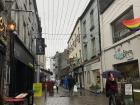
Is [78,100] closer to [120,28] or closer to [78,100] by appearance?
[78,100]

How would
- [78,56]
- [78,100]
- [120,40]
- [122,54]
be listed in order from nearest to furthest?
[78,100] → [122,54] → [120,40] → [78,56]

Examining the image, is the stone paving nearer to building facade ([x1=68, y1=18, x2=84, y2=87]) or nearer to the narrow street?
the narrow street

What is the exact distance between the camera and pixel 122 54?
2003 cm

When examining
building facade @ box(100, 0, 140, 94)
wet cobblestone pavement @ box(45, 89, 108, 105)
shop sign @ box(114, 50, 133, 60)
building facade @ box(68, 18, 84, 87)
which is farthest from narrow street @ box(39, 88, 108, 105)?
building facade @ box(68, 18, 84, 87)

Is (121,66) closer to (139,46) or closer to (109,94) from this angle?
(139,46)

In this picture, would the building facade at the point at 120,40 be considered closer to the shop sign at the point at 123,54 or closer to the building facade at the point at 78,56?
the shop sign at the point at 123,54

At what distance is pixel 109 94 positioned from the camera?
14.0 meters

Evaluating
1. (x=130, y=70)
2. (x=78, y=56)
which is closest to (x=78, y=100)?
(x=130, y=70)

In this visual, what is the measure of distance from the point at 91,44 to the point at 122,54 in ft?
34.6

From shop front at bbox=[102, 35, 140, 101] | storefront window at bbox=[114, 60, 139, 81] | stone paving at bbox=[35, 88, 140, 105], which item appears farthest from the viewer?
storefront window at bbox=[114, 60, 139, 81]

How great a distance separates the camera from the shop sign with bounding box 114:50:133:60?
60.8 feet

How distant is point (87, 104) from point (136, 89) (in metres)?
3.31

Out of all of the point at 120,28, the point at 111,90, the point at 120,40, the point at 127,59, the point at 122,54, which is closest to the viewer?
the point at 111,90

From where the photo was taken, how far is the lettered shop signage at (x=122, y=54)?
730 inches
